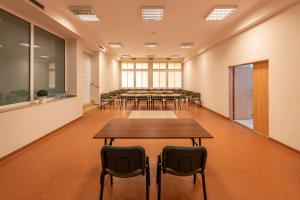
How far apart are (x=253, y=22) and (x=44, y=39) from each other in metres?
6.00

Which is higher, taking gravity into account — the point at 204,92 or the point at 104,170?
the point at 204,92

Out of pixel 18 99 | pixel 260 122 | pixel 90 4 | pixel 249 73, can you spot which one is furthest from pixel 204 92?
pixel 18 99

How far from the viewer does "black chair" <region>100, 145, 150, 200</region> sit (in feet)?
6.74

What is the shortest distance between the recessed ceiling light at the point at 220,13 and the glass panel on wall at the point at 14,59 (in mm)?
4924

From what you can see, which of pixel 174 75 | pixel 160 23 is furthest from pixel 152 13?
pixel 174 75

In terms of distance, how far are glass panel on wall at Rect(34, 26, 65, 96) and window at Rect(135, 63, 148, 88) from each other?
9723mm

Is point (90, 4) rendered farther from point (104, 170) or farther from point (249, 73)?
point (249, 73)

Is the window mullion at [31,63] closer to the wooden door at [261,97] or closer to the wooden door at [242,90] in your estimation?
the wooden door at [261,97]

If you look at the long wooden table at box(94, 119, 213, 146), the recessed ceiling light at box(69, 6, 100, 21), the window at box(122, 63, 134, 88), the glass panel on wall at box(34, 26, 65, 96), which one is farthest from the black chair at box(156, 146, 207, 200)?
the window at box(122, 63, 134, 88)

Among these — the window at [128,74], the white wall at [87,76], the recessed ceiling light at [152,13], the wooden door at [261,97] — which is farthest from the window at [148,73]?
the wooden door at [261,97]

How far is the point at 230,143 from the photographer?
468cm

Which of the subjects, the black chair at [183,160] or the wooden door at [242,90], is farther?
the wooden door at [242,90]

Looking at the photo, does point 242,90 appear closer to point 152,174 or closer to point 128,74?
point 152,174

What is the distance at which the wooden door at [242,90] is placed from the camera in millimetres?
7363
